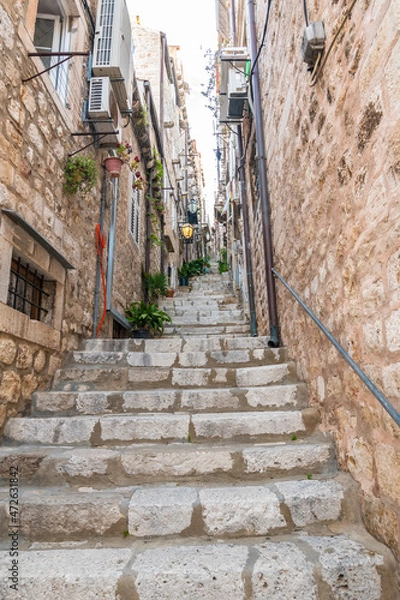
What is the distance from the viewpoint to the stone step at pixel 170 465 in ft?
6.81

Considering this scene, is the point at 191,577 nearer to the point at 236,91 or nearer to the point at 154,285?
the point at 236,91

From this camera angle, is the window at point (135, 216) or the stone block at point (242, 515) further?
the window at point (135, 216)

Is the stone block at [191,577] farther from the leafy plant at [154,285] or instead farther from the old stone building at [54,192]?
the leafy plant at [154,285]

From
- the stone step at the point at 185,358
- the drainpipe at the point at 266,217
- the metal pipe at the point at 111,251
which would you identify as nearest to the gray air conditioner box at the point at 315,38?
the drainpipe at the point at 266,217

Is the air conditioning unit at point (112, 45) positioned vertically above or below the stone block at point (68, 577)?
above

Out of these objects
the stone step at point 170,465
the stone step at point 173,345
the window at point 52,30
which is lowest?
the stone step at point 170,465

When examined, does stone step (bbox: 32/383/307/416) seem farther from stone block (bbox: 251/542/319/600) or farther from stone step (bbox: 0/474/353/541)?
stone block (bbox: 251/542/319/600)

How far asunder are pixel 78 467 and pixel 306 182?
7.76ft

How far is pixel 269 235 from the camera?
13.0 feet

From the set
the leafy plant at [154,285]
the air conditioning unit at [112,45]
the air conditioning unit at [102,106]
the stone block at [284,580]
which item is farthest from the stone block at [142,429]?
the leafy plant at [154,285]

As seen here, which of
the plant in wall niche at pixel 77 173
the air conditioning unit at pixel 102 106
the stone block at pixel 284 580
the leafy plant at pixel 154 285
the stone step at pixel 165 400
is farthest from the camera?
the leafy plant at pixel 154 285

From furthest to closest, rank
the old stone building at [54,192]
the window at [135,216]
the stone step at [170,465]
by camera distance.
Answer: the window at [135,216]
the old stone building at [54,192]
the stone step at [170,465]

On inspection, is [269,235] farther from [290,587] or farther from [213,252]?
[213,252]

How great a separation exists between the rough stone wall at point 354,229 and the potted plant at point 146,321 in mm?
2867
